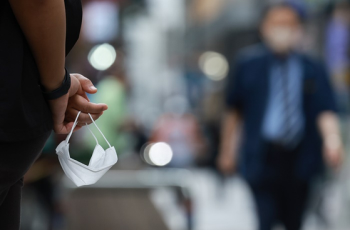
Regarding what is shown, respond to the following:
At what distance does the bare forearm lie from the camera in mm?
1406

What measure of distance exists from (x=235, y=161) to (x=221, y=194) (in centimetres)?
536

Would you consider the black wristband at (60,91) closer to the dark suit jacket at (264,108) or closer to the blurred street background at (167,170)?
the dark suit jacket at (264,108)

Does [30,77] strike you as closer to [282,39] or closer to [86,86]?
[86,86]

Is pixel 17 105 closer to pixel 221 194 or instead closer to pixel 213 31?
pixel 221 194

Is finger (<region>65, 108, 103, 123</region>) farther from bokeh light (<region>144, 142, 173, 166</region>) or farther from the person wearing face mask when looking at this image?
bokeh light (<region>144, 142, 173, 166</region>)

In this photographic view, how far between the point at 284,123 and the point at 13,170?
2618mm

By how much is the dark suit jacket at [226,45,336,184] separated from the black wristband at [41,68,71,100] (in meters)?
2.46

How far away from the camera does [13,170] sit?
1.46 m

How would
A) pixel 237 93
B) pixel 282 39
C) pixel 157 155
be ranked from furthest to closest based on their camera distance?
pixel 157 155, pixel 237 93, pixel 282 39

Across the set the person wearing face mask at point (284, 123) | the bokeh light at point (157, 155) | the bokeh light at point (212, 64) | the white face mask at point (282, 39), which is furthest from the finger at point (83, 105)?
the bokeh light at point (212, 64)

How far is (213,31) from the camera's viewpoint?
26.5m

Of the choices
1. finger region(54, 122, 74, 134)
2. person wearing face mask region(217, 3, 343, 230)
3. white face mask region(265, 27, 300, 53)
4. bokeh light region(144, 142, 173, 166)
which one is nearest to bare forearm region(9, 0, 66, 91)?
finger region(54, 122, 74, 134)

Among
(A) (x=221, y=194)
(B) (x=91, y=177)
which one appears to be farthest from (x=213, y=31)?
(B) (x=91, y=177)

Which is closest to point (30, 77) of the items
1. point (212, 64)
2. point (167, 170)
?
point (167, 170)
